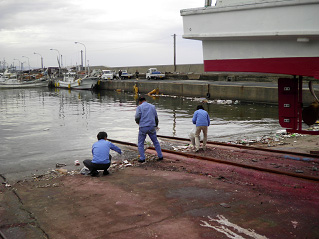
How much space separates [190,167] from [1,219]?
424 centimetres

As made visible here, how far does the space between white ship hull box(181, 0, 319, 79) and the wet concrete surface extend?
7.27ft

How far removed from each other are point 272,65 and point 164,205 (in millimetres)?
3578

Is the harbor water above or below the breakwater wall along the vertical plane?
below

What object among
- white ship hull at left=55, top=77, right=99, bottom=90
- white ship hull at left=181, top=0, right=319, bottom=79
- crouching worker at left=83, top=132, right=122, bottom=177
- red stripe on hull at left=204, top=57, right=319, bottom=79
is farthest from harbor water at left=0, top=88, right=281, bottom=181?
white ship hull at left=55, top=77, right=99, bottom=90

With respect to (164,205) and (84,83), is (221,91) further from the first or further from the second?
(84,83)

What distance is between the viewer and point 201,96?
35.0 meters

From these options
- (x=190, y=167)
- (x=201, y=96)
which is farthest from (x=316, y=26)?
(x=201, y=96)

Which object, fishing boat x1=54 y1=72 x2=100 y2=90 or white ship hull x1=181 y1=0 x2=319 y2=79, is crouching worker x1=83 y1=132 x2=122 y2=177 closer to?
white ship hull x1=181 y1=0 x2=319 y2=79

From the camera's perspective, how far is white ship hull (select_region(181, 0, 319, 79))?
6613 millimetres

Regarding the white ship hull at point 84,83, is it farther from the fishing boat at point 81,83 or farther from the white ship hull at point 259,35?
the white ship hull at point 259,35

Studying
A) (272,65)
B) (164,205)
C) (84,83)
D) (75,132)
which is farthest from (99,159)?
(84,83)

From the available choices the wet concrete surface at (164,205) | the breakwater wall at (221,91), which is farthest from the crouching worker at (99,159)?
the breakwater wall at (221,91)

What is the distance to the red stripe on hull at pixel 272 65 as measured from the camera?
6.71m

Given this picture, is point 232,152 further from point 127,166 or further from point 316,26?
point 316,26
